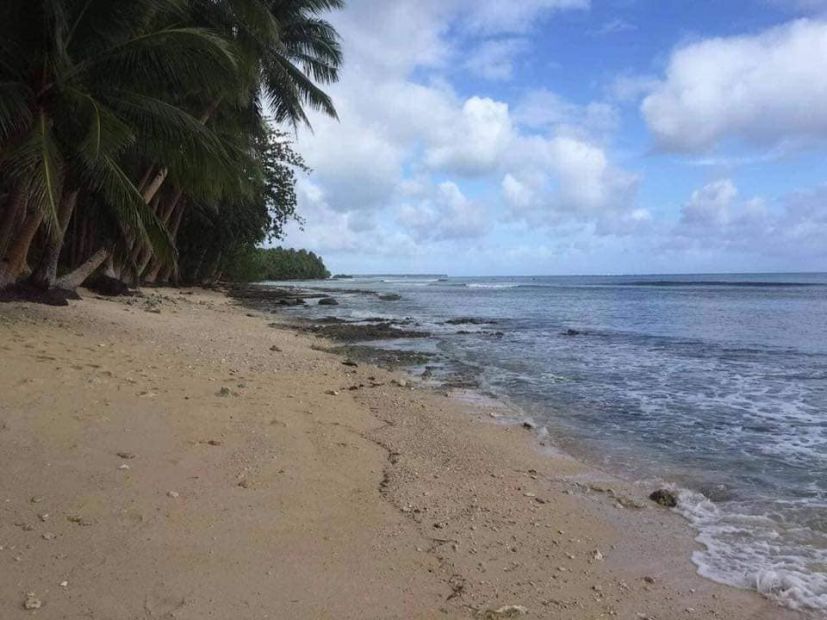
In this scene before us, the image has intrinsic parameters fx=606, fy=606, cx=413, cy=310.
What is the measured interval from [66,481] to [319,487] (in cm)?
178

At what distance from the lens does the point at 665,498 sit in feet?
18.0

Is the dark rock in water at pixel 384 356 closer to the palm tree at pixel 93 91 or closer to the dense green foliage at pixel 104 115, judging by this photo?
the dense green foliage at pixel 104 115

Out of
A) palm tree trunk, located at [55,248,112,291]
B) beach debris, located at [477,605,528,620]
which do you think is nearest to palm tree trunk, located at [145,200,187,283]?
palm tree trunk, located at [55,248,112,291]

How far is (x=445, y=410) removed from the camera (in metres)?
8.77

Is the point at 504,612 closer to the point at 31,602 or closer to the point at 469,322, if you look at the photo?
the point at 31,602

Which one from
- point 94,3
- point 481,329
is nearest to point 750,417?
point 94,3

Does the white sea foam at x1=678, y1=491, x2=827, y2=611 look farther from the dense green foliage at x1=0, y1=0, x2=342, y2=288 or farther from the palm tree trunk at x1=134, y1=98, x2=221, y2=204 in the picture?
the palm tree trunk at x1=134, y1=98, x2=221, y2=204

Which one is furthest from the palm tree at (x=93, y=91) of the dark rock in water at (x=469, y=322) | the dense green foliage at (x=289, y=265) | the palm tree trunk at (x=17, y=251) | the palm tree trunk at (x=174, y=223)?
Result: the dense green foliage at (x=289, y=265)

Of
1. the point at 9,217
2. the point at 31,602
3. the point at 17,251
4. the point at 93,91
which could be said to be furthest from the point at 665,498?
the point at 17,251

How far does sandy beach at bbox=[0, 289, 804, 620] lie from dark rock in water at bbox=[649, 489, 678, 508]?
0.16 metres

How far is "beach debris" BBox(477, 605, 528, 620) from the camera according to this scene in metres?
3.26

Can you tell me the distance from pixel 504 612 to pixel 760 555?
235 cm

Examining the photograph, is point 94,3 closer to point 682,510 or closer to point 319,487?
point 319,487

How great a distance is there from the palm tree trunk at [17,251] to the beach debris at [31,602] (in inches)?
450
